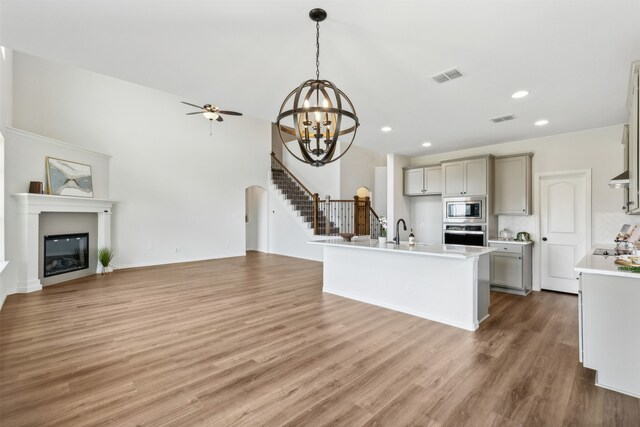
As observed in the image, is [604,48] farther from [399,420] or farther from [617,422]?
[399,420]

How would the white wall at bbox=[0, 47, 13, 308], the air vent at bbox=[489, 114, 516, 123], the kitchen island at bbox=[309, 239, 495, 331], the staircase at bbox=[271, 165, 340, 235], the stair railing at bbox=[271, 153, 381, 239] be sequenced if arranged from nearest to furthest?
the kitchen island at bbox=[309, 239, 495, 331], the white wall at bbox=[0, 47, 13, 308], the air vent at bbox=[489, 114, 516, 123], the stair railing at bbox=[271, 153, 381, 239], the staircase at bbox=[271, 165, 340, 235]

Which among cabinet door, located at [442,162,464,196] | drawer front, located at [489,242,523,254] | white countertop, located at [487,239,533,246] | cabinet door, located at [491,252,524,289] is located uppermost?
cabinet door, located at [442,162,464,196]

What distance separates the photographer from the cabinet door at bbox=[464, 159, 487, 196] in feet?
17.9

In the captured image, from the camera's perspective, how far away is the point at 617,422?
6.37 ft

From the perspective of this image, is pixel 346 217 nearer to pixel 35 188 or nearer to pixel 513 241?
pixel 513 241

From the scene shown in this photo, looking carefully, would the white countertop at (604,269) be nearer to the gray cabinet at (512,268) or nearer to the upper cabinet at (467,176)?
the gray cabinet at (512,268)

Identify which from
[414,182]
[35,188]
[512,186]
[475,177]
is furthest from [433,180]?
A: [35,188]

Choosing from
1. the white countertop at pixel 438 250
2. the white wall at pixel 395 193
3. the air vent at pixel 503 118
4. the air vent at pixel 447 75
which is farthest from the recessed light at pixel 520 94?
the white wall at pixel 395 193

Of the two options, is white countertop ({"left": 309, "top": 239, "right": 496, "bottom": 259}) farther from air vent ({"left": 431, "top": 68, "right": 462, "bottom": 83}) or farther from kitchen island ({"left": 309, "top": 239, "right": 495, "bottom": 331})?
air vent ({"left": 431, "top": 68, "right": 462, "bottom": 83})

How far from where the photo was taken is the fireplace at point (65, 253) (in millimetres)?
5504

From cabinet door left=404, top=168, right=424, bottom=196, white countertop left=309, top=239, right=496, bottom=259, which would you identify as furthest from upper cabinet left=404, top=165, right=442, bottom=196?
white countertop left=309, top=239, right=496, bottom=259

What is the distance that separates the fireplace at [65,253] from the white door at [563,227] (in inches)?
363

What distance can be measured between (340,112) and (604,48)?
2.49m

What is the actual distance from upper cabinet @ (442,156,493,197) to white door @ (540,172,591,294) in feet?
3.40
